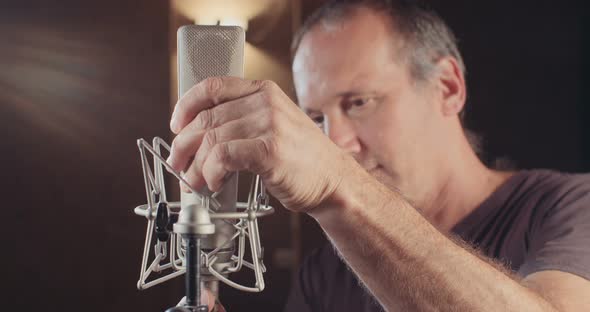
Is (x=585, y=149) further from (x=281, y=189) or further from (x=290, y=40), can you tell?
(x=281, y=189)

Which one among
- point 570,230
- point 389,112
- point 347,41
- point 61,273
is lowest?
point 61,273

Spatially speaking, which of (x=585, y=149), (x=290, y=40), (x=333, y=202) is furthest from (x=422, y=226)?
(x=585, y=149)

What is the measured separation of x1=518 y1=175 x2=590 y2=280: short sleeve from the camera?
36.3 inches

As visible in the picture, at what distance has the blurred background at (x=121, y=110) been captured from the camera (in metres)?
2.14

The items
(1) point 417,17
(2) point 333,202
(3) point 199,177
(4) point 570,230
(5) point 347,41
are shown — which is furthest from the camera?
(1) point 417,17

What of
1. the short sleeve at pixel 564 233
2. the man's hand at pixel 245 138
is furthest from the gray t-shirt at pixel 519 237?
the man's hand at pixel 245 138

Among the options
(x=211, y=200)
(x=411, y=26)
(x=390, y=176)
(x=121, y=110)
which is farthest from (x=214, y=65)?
(x=121, y=110)

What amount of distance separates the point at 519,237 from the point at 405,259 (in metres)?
0.54

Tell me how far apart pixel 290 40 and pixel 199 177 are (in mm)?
1897

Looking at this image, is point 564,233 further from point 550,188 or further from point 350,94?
point 350,94

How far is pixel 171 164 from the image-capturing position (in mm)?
524

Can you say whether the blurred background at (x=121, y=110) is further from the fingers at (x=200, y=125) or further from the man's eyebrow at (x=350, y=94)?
the fingers at (x=200, y=125)

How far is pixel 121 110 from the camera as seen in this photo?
2.20m

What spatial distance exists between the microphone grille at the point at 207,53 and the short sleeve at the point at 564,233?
0.63 metres
